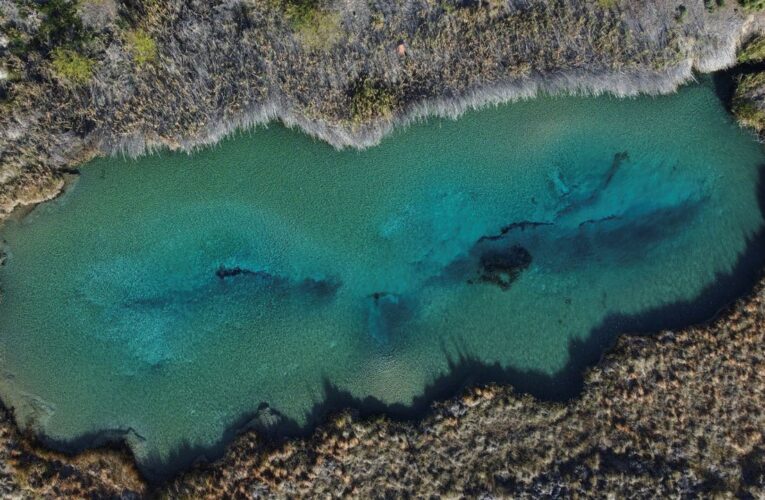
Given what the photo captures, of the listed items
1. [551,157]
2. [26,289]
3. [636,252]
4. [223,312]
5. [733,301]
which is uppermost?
[26,289]

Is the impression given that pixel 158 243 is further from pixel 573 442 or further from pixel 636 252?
pixel 636 252

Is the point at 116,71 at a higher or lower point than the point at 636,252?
higher

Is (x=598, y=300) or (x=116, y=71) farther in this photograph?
(x=598, y=300)

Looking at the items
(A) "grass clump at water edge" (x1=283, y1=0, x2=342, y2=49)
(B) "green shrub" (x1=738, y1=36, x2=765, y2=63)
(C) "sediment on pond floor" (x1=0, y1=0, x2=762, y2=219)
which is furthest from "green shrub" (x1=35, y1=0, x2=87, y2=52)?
(B) "green shrub" (x1=738, y1=36, x2=765, y2=63)

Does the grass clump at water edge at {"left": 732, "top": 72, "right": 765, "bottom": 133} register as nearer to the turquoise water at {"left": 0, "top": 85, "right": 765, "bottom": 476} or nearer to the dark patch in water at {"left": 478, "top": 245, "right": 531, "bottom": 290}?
the turquoise water at {"left": 0, "top": 85, "right": 765, "bottom": 476}

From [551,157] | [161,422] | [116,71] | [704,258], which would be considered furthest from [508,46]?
[161,422]

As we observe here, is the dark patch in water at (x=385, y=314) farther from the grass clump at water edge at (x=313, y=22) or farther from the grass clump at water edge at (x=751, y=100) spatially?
the grass clump at water edge at (x=751, y=100)

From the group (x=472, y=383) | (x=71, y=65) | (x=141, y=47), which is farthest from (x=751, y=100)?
(x=71, y=65)
